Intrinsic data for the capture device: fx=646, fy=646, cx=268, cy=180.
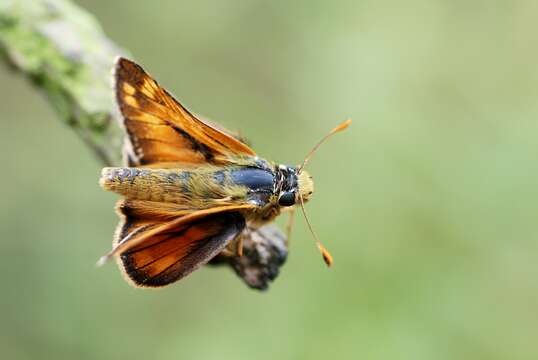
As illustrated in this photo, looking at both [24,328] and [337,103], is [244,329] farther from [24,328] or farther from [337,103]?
[337,103]

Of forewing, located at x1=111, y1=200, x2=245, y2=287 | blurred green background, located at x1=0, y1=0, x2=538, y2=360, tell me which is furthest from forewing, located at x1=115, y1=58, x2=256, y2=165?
blurred green background, located at x1=0, y1=0, x2=538, y2=360

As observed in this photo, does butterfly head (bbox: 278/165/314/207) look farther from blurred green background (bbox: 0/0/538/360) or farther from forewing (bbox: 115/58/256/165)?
blurred green background (bbox: 0/0/538/360)

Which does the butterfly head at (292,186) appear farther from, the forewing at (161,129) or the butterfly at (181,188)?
the forewing at (161,129)

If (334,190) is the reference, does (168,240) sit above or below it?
Answer: below

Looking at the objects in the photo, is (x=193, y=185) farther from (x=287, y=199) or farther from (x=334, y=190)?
(x=334, y=190)

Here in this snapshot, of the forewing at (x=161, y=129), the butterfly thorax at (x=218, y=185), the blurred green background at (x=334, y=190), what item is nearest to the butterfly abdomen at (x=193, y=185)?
the butterfly thorax at (x=218, y=185)

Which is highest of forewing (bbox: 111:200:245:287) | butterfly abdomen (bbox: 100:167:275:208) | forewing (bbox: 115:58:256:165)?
forewing (bbox: 115:58:256:165)

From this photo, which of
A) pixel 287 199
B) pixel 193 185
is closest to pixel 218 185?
pixel 193 185
